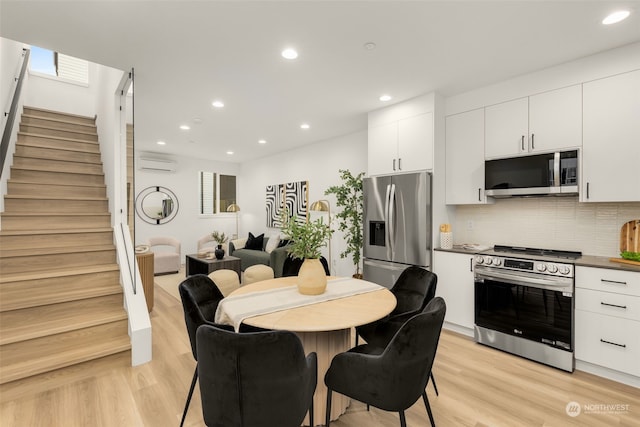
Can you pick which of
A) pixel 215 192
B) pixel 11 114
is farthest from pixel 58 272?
pixel 215 192

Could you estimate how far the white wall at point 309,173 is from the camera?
5148 mm

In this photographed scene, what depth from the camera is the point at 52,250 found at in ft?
10.2

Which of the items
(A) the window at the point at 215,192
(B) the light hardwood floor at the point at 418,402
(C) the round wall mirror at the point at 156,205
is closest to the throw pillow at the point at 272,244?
(A) the window at the point at 215,192

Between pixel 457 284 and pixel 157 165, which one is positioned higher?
pixel 157 165

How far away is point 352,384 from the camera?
1.55 m

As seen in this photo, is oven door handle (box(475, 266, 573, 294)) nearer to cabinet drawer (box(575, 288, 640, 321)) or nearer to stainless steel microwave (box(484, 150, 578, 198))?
cabinet drawer (box(575, 288, 640, 321))

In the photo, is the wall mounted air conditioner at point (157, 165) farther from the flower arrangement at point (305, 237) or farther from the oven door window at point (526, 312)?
the oven door window at point (526, 312)

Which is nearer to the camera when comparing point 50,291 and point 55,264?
point 50,291

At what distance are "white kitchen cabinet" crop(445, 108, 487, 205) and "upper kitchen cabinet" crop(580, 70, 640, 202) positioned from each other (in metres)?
0.86

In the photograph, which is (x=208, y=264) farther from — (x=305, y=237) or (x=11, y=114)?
(x=305, y=237)

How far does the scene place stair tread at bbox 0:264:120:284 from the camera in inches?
106

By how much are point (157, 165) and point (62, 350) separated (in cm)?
506

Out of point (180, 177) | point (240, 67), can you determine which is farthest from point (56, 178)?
point (180, 177)

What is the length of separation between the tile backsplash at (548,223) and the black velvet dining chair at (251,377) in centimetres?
296
